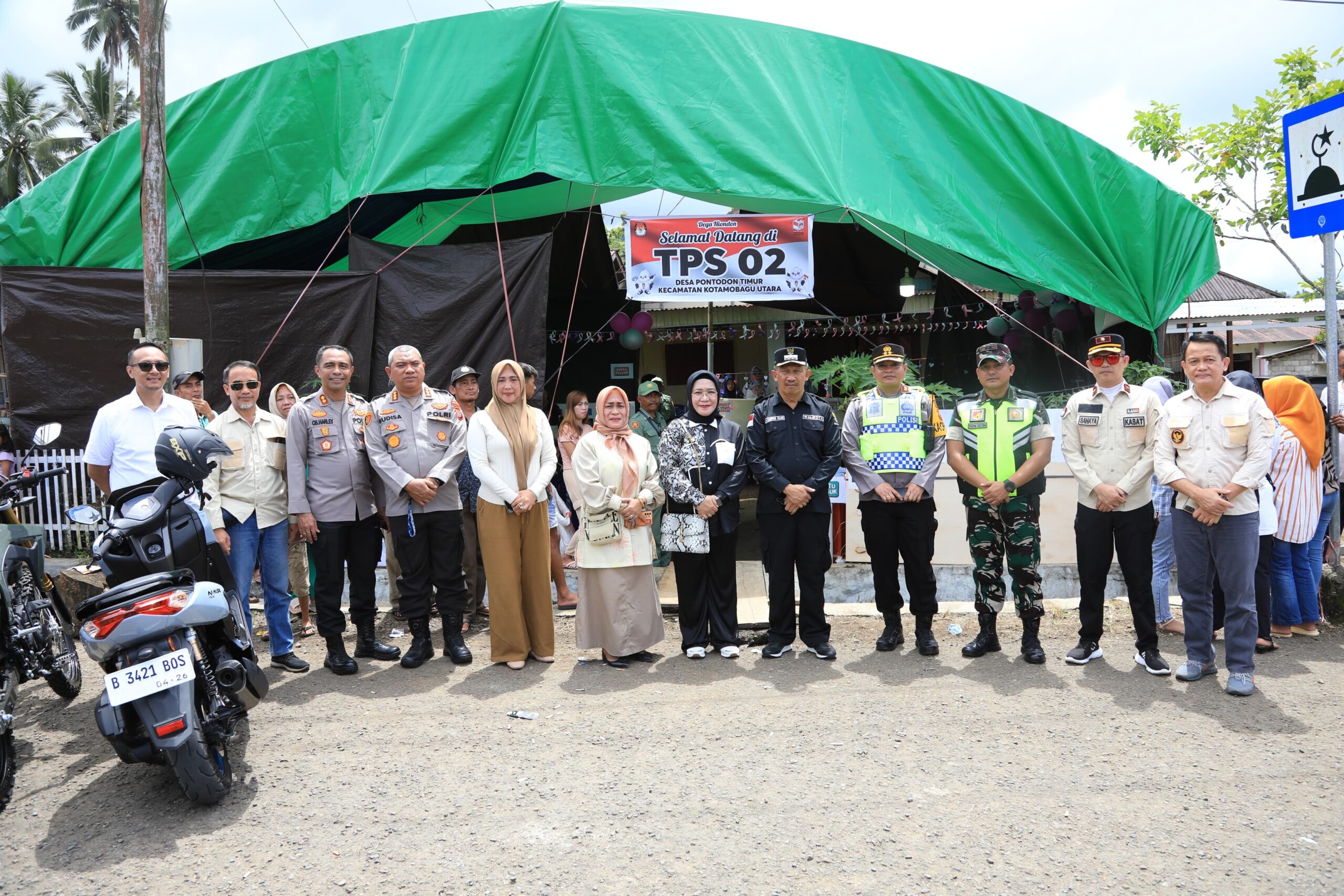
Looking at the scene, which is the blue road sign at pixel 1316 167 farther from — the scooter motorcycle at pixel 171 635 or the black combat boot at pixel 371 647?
the scooter motorcycle at pixel 171 635

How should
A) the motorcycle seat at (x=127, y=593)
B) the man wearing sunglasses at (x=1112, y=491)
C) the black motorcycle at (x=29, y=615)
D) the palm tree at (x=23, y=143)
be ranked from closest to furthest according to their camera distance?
the motorcycle seat at (x=127, y=593), the black motorcycle at (x=29, y=615), the man wearing sunglasses at (x=1112, y=491), the palm tree at (x=23, y=143)

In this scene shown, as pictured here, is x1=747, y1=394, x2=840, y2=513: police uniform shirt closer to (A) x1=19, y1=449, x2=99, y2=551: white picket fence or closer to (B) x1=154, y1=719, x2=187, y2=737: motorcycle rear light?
(B) x1=154, y1=719, x2=187, y2=737: motorcycle rear light

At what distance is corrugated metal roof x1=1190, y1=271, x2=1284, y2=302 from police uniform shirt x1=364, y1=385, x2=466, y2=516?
60.4ft

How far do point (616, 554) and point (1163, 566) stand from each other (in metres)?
3.47

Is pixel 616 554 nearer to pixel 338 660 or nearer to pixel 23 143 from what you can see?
pixel 338 660

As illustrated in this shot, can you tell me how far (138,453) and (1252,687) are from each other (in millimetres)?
5816

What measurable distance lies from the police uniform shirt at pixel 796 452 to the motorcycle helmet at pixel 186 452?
2.91 metres

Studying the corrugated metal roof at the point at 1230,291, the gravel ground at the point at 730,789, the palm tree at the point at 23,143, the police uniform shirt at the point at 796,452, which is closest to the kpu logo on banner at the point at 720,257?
the police uniform shirt at the point at 796,452

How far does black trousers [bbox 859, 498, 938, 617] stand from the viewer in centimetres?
539

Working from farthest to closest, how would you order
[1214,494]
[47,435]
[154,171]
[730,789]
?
[154,171] < [1214,494] < [47,435] < [730,789]

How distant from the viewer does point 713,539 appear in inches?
217

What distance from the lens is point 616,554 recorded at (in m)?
5.39

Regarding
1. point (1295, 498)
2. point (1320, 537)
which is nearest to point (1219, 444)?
point (1295, 498)

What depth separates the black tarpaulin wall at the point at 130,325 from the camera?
26.5ft
